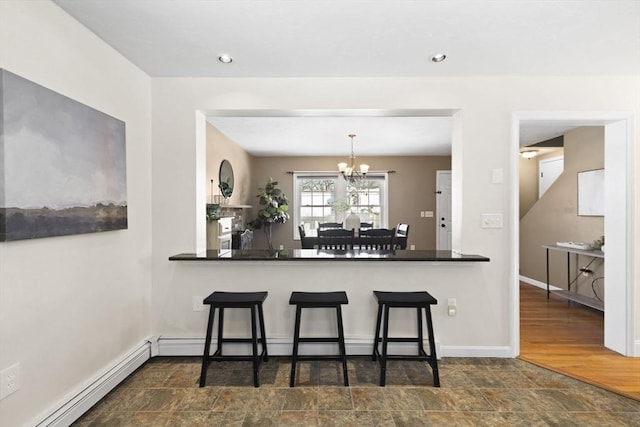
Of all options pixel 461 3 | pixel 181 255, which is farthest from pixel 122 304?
pixel 461 3

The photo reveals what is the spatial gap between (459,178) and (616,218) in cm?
138

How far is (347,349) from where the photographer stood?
111 inches

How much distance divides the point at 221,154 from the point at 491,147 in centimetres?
364

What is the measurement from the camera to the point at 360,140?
571 centimetres

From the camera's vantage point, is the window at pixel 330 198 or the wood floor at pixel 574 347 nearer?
the wood floor at pixel 574 347

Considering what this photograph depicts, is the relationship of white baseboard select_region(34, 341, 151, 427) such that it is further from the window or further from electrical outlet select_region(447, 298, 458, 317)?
the window

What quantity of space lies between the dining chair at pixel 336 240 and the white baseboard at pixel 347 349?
45.2 inches

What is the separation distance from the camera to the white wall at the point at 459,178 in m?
2.82

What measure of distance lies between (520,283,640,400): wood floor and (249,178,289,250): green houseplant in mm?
4201

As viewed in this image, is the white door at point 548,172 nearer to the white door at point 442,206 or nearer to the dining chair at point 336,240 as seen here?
the white door at point 442,206

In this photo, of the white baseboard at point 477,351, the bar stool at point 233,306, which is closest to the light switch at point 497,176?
the white baseboard at point 477,351

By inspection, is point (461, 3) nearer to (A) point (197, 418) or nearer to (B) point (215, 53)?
(B) point (215, 53)

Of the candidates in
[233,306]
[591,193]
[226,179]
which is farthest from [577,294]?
[226,179]

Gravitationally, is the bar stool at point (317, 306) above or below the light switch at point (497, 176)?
below
